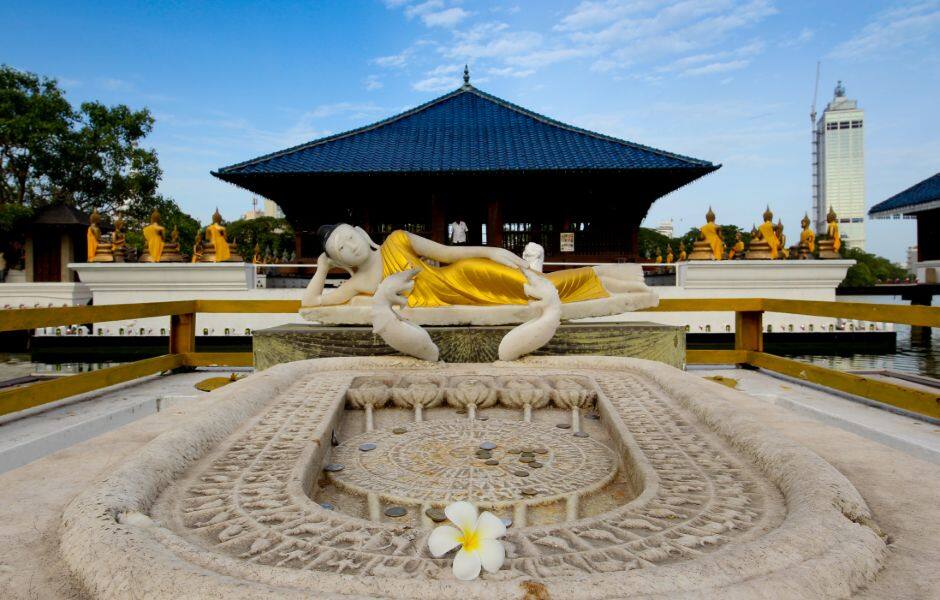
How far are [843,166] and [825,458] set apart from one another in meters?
68.6

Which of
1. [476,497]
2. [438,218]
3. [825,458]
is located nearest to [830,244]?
[438,218]

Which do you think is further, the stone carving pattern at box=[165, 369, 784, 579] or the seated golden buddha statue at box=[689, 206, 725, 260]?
the seated golden buddha statue at box=[689, 206, 725, 260]

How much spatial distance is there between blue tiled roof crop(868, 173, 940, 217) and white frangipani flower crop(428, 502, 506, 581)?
71.6 feet

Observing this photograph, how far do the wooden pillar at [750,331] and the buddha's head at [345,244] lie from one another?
3498mm

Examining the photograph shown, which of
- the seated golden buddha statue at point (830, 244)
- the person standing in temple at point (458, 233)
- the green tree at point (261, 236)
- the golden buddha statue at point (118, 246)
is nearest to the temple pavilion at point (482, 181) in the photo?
the person standing in temple at point (458, 233)

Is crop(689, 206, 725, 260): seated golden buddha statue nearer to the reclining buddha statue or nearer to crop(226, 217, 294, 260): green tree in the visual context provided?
the reclining buddha statue

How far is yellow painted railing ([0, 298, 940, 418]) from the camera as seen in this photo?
10.5 feet

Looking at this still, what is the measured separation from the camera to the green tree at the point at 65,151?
1753cm

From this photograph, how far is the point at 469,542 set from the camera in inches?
42.4

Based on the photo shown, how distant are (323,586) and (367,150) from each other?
12.6 m

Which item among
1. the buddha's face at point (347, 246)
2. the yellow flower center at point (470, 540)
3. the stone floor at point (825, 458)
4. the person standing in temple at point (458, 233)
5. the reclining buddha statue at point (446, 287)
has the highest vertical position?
the person standing in temple at point (458, 233)

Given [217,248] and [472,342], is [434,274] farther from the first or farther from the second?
[217,248]

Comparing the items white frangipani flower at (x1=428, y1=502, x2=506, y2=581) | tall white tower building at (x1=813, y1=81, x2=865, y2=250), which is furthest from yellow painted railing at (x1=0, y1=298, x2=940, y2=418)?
tall white tower building at (x1=813, y1=81, x2=865, y2=250)

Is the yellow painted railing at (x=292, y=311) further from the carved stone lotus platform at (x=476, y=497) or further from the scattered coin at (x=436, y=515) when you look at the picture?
the scattered coin at (x=436, y=515)
